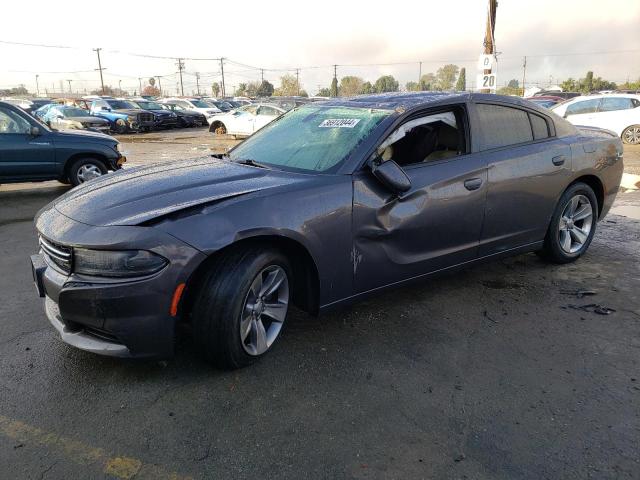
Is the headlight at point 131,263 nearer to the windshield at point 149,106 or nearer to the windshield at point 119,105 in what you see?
the windshield at point 119,105

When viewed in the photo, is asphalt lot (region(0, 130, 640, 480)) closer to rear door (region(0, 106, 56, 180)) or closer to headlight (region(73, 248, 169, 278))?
headlight (region(73, 248, 169, 278))

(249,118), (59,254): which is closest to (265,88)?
(249,118)

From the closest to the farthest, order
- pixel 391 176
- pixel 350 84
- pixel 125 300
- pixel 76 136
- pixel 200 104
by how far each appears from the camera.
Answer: pixel 125 300 < pixel 391 176 < pixel 76 136 < pixel 200 104 < pixel 350 84

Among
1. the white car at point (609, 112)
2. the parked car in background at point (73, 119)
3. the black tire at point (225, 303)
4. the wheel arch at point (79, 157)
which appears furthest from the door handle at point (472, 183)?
the parked car in background at point (73, 119)

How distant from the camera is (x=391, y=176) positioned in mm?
3189

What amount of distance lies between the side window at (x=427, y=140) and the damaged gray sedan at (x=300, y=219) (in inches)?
0.4

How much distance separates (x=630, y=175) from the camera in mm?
10008

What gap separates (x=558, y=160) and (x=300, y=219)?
2698 millimetres

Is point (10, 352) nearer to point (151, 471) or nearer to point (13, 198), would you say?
point (151, 471)

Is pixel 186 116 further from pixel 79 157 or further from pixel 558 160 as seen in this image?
pixel 558 160

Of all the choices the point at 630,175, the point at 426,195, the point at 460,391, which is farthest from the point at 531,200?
the point at 630,175

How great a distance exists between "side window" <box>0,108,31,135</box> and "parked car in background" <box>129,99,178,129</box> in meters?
17.7

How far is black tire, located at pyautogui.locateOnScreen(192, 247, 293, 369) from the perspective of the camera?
8.98 ft

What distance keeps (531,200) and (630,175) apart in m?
7.25
